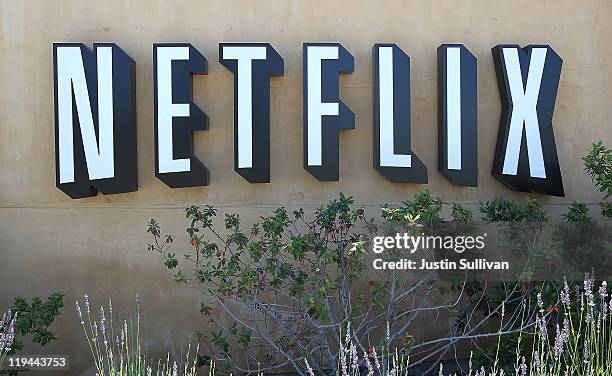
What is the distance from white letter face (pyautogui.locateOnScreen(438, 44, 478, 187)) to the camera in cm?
648

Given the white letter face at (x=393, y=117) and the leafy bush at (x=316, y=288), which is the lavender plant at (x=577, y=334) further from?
the white letter face at (x=393, y=117)

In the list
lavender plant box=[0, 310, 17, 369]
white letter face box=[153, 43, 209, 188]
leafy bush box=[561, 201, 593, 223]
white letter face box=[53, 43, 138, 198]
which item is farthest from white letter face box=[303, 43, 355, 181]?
lavender plant box=[0, 310, 17, 369]

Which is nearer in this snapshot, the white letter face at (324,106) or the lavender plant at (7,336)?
the lavender plant at (7,336)

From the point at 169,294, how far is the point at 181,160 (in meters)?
1.29

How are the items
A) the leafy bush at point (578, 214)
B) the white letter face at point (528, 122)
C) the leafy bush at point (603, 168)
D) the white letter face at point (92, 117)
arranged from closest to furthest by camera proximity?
1. the leafy bush at point (603, 168)
2. the leafy bush at point (578, 214)
3. the white letter face at point (92, 117)
4. the white letter face at point (528, 122)

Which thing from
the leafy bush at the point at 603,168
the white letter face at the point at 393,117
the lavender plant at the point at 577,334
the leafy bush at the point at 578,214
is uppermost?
the white letter face at the point at 393,117

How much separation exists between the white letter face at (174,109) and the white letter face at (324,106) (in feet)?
3.19

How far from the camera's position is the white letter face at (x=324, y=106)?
6.41m

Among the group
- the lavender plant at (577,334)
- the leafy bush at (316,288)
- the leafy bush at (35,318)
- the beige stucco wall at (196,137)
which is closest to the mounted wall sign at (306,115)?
the beige stucco wall at (196,137)

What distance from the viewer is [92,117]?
6379 mm

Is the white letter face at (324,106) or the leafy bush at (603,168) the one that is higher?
the white letter face at (324,106)

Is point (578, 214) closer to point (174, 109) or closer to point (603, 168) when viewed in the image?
point (603, 168)

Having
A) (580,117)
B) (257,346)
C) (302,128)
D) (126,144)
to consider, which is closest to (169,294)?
(257,346)

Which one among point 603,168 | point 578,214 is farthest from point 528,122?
point 578,214
